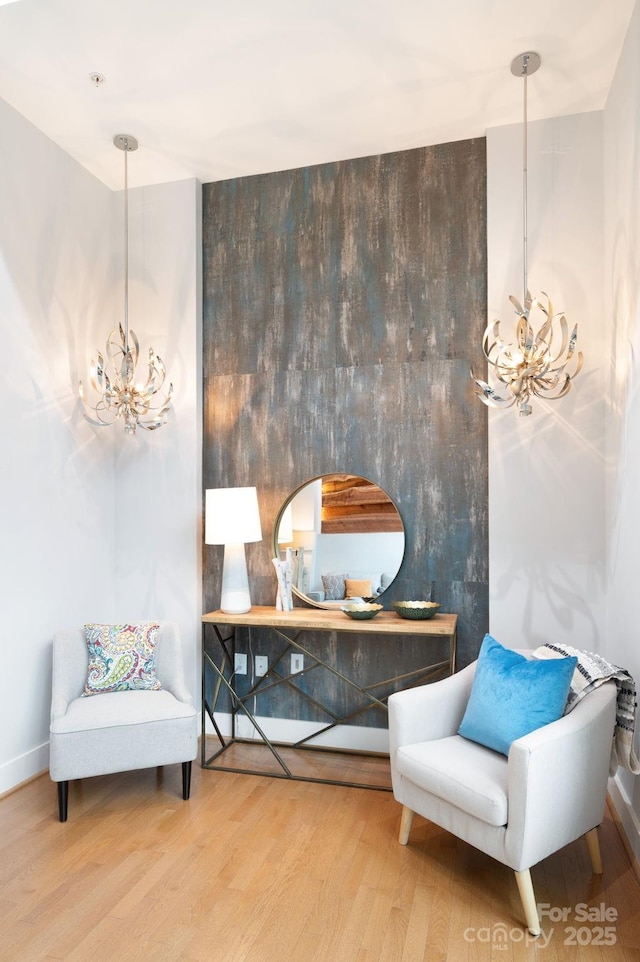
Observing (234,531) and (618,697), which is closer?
(618,697)

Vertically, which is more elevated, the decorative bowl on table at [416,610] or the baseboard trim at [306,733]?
the decorative bowl on table at [416,610]

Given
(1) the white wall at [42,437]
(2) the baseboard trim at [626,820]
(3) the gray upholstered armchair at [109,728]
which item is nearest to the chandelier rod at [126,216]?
(1) the white wall at [42,437]

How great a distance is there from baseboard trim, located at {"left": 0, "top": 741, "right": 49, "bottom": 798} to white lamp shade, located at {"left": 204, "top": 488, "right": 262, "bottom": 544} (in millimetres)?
1279

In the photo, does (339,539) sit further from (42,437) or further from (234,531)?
(42,437)

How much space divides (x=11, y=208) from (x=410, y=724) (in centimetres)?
287

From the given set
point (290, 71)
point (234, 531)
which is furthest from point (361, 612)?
point (290, 71)

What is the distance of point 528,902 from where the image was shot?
1.98 m

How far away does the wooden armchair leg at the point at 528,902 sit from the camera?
1.97 meters

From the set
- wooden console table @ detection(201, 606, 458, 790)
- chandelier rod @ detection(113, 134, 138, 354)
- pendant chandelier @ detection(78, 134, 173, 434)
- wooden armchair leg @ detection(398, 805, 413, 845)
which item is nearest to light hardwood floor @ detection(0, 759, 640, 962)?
wooden armchair leg @ detection(398, 805, 413, 845)

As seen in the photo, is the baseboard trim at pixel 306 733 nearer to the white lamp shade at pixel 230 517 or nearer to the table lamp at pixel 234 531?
the table lamp at pixel 234 531

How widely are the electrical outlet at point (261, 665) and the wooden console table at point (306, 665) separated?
32 millimetres

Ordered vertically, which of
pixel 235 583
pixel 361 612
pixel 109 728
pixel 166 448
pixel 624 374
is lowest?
pixel 109 728

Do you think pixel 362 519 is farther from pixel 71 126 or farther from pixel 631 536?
pixel 71 126

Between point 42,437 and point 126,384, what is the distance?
48 centimetres
